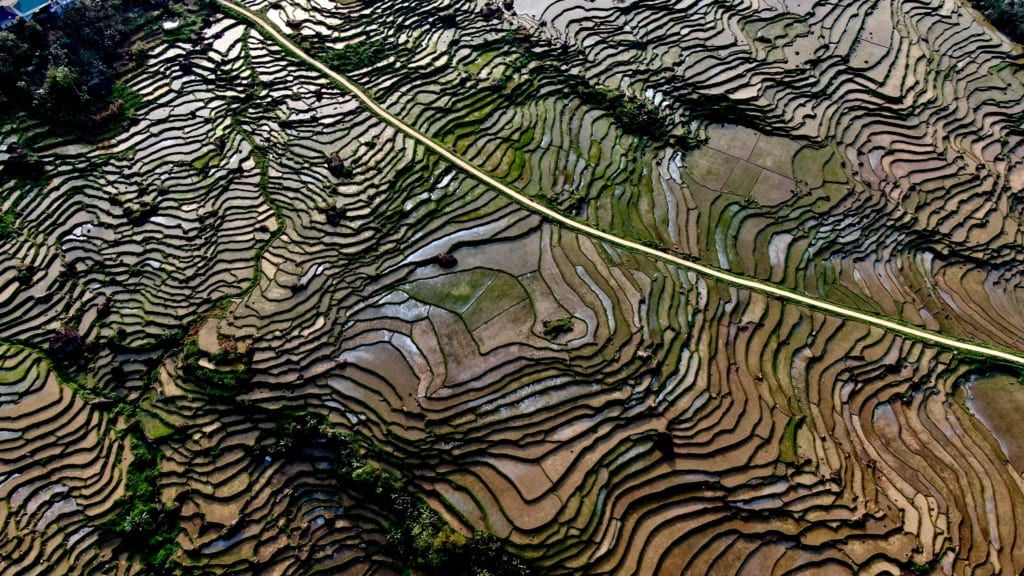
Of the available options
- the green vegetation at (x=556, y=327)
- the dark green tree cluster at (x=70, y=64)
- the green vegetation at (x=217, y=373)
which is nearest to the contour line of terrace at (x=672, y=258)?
the green vegetation at (x=556, y=327)

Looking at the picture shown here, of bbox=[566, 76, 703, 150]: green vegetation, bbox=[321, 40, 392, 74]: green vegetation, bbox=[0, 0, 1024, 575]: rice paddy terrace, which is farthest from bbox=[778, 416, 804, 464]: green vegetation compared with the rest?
bbox=[321, 40, 392, 74]: green vegetation

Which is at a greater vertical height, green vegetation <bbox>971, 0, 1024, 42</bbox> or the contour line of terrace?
green vegetation <bbox>971, 0, 1024, 42</bbox>

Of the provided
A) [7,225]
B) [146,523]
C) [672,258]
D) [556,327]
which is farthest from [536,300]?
[7,225]

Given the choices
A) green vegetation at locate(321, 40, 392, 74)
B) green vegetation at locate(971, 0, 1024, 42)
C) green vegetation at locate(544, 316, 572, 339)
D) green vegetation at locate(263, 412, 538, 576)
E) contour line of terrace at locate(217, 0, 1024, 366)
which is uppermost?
green vegetation at locate(971, 0, 1024, 42)

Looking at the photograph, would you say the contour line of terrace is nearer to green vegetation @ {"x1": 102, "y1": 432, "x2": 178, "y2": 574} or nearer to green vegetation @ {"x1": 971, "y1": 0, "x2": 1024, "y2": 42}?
green vegetation @ {"x1": 102, "y1": 432, "x2": 178, "y2": 574}

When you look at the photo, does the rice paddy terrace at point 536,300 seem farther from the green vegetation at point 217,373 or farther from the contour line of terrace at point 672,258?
the contour line of terrace at point 672,258

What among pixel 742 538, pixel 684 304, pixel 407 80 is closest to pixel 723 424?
pixel 742 538
